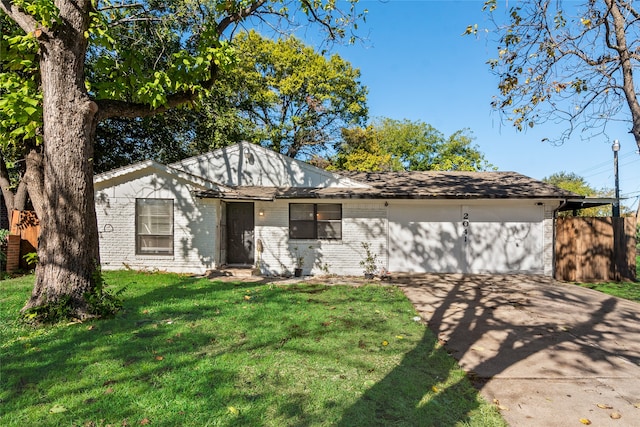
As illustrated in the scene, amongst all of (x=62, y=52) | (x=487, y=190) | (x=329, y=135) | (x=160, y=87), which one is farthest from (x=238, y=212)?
(x=329, y=135)

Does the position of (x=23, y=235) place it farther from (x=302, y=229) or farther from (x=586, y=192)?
(x=586, y=192)

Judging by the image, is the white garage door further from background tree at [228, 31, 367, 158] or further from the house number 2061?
background tree at [228, 31, 367, 158]

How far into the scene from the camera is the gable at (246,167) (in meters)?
11.8

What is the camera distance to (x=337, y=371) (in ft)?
12.2

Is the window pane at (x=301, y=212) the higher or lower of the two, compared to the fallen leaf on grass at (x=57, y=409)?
higher

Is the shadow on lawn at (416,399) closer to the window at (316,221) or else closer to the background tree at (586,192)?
the window at (316,221)

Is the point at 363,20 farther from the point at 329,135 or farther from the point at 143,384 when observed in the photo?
the point at 329,135

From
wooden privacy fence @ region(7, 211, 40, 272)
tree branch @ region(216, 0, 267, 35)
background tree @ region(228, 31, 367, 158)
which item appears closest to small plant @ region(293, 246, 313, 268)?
tree branch @ region(216, 0, 267, 35)

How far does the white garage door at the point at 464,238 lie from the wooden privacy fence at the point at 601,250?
3.24 ft

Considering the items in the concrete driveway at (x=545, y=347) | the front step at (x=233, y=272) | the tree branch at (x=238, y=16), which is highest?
the tree branch at (x=238, y=16)

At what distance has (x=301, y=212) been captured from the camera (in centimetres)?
1116

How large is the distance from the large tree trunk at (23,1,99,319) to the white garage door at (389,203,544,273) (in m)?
8.44

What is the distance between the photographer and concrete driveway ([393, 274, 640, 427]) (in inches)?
127

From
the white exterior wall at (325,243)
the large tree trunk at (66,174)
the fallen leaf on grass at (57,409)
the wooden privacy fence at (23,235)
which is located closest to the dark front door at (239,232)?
the white exterior wall at (325,243)
